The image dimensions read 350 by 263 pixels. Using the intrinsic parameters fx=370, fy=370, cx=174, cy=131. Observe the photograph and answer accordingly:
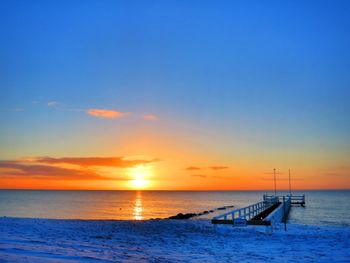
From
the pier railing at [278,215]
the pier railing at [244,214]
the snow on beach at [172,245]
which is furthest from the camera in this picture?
the pier railing at [278,215]

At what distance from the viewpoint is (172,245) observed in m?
15.9

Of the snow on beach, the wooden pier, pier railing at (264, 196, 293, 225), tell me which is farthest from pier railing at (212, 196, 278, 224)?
pier railing at (264, 196, 293, 225)

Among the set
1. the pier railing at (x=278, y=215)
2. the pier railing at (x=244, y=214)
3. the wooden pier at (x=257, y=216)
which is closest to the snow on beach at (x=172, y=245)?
the wooden pier at (x=257, y=216)

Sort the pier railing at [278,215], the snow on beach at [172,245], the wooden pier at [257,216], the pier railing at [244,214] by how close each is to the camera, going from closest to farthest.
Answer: the snow on beach at [172,245] → the wooden pier at [257,216] → the pier railing at [244,214] → the pier railing at [278,215]

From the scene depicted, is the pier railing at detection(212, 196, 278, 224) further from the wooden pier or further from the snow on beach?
the snow on beach

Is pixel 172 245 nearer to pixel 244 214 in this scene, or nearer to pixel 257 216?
pixel 244 214

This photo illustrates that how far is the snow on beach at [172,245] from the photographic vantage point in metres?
12.3

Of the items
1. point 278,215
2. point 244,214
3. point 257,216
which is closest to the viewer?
point 244,214

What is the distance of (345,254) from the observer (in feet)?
45.3

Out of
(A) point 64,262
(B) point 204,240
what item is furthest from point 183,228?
(A) point 64,262

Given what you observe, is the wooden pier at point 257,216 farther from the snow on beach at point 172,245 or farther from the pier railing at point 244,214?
the snow on beach at point 172,245

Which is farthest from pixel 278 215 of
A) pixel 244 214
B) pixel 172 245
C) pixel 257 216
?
pixel 172 245

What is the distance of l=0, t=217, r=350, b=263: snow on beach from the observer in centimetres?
1230

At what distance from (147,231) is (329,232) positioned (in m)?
10.1
